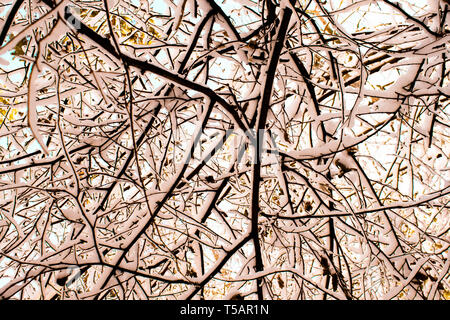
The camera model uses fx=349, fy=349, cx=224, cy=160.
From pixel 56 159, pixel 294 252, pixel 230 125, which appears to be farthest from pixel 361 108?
pixel 56 159

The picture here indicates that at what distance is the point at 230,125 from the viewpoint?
44.2 inches

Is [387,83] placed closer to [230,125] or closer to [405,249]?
[405,249]

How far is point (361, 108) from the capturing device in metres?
1.05

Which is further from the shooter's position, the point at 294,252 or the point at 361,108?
the point at 294,252

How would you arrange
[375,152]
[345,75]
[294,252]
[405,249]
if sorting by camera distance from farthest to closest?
[375,152], [345,75], [405,249], [294,252]

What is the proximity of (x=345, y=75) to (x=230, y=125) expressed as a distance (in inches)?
31.2

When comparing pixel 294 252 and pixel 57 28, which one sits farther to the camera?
pixel 294 252
